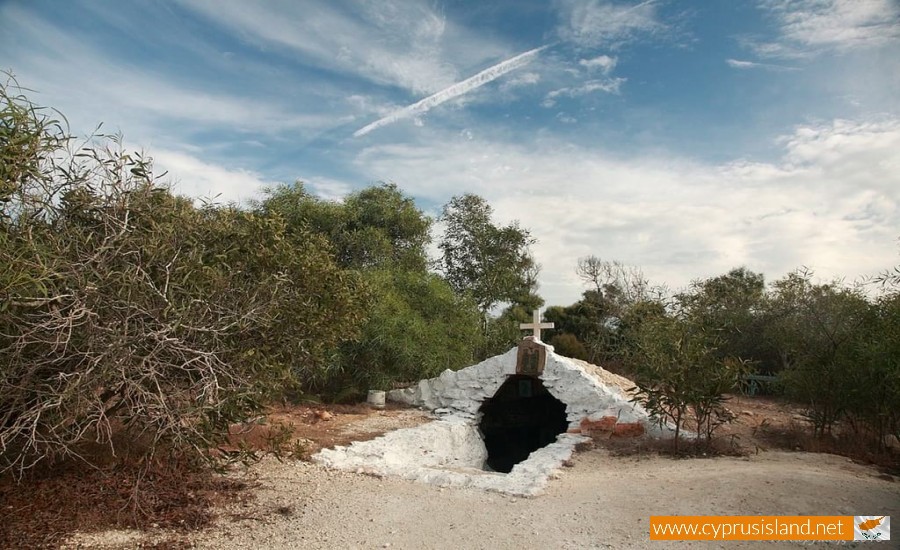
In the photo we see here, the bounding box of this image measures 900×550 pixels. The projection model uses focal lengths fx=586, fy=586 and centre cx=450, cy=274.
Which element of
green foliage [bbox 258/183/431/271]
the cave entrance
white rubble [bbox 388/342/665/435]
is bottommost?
the cave entrance

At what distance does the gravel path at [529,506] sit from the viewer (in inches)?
188

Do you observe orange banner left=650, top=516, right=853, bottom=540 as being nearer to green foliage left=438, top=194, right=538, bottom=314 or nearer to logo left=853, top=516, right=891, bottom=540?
logo left=853, top=516, right=891, bottom=540

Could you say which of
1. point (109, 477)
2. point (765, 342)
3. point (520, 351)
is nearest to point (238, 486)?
point (109, 477)

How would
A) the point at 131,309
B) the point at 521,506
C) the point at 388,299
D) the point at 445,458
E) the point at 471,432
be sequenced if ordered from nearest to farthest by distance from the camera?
the point at 131,309 → the point at 521,506 → the point at 445,458 → the point at 471,432 → the point at 388,299

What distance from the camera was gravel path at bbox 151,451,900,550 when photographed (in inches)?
188

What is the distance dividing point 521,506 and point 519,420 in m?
8.22

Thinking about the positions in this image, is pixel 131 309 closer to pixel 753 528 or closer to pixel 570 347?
pixel 753 528

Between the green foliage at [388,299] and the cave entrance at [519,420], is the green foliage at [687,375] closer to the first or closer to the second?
the cave entrance at [519,420]

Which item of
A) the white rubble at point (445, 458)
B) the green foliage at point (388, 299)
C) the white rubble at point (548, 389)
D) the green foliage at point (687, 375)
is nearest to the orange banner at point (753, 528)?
the white rubble at point (445, 458)

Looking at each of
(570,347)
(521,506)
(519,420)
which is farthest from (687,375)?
(570,347)

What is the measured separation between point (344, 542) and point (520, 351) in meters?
7.09

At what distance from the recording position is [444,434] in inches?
395

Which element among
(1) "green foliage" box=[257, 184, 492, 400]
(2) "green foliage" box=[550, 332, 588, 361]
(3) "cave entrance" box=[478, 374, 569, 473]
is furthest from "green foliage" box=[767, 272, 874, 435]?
(2) "green foliage" box=[550, 332, 588, 361]

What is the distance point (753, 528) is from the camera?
4867 mm
